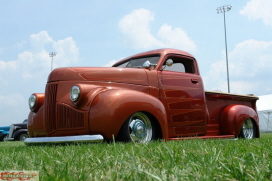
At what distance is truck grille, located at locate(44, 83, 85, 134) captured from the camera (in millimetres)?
3902

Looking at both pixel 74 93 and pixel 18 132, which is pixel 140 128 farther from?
pixel 18 132

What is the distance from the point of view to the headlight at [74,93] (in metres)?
3.86

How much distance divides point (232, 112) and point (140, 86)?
2250mm

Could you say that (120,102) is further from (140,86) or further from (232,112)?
(232,112)

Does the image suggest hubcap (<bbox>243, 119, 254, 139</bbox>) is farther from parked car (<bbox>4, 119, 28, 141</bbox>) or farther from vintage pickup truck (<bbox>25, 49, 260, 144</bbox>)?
parked car (<bbox>4, 119, 28, 141</bbox>)

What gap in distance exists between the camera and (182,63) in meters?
5.48

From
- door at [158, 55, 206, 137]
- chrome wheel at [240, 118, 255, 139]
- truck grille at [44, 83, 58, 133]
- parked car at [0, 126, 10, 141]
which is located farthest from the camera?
parked car at [0, 126, 10, 141]

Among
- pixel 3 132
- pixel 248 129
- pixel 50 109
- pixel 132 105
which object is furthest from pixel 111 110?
pixel 3 132

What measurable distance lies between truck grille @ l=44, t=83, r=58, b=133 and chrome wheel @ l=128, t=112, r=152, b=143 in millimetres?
1066

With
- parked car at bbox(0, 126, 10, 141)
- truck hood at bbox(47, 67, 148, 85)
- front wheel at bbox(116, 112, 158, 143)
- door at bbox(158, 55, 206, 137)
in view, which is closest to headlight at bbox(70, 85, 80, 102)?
truck hood at bbox(47, 67, 148, 85)

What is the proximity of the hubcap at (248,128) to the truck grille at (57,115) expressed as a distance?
Answer: 3.74m

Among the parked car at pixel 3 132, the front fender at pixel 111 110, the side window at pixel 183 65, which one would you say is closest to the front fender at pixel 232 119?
the side window at pixel 183 65

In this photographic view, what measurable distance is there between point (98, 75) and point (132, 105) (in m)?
0.74

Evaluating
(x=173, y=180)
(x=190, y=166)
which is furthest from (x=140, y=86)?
(x=173, y=180)
